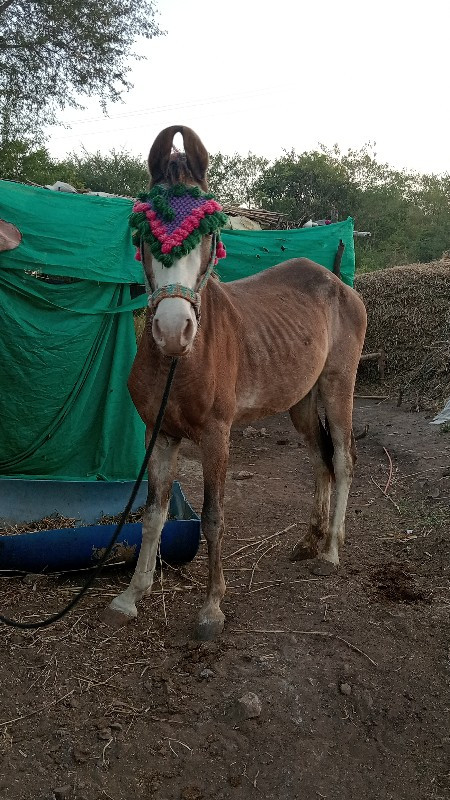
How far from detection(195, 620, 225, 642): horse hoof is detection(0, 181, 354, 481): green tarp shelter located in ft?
7.79

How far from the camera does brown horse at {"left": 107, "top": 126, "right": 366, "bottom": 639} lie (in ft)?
9.16

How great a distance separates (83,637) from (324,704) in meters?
1.26

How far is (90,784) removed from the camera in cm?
216

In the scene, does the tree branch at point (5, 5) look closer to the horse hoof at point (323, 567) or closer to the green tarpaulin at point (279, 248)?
the green tarpaulin at point (279, 248)

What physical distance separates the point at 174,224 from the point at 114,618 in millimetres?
2103

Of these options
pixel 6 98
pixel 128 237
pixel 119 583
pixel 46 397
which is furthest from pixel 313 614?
pixel 6 98

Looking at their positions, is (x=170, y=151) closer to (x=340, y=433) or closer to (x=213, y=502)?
(x=213, y=502)

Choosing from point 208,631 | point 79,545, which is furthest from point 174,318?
point 79,545

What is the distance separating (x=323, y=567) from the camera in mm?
3982

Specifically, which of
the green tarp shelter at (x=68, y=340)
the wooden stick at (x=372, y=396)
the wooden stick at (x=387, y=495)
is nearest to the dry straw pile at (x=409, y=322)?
the wooden stick at (x=372, y=396)

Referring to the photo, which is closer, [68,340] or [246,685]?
[246,685]

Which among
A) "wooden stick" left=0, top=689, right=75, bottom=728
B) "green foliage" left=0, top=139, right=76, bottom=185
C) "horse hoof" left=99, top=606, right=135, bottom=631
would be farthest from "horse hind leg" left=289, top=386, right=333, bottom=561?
"green foliage" left=0, top=139, right=76, bottom=185

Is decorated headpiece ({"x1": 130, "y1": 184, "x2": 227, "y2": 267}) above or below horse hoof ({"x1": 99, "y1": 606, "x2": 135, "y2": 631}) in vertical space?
above

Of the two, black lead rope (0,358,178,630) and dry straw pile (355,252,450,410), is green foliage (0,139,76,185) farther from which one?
black lead rope (0,358,178,630)
